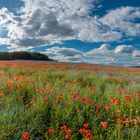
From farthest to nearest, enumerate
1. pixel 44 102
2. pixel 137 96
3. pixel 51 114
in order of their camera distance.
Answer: pixel 137 96 → pixel 44 102 → pixel 51 114

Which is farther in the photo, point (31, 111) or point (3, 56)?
point (3, 56)

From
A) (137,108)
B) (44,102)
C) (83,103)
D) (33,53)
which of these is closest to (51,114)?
(44,102)

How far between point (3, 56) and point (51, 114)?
5212 centimetres

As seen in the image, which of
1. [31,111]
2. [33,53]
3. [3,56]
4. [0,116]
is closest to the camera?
[0,116]

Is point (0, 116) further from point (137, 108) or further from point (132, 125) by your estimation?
point (137, 108)

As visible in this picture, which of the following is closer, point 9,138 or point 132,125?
point 9,138

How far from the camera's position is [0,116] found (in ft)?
12.6

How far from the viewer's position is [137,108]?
5.05 metres

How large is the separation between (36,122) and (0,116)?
22.8 inches

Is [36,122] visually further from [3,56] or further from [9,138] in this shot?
[3,56]

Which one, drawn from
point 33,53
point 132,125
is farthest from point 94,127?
point 33,53

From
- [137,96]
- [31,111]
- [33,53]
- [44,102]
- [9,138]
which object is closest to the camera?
[9,138]

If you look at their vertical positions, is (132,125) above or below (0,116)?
below

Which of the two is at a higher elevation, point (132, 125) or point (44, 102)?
point (44, 102)
